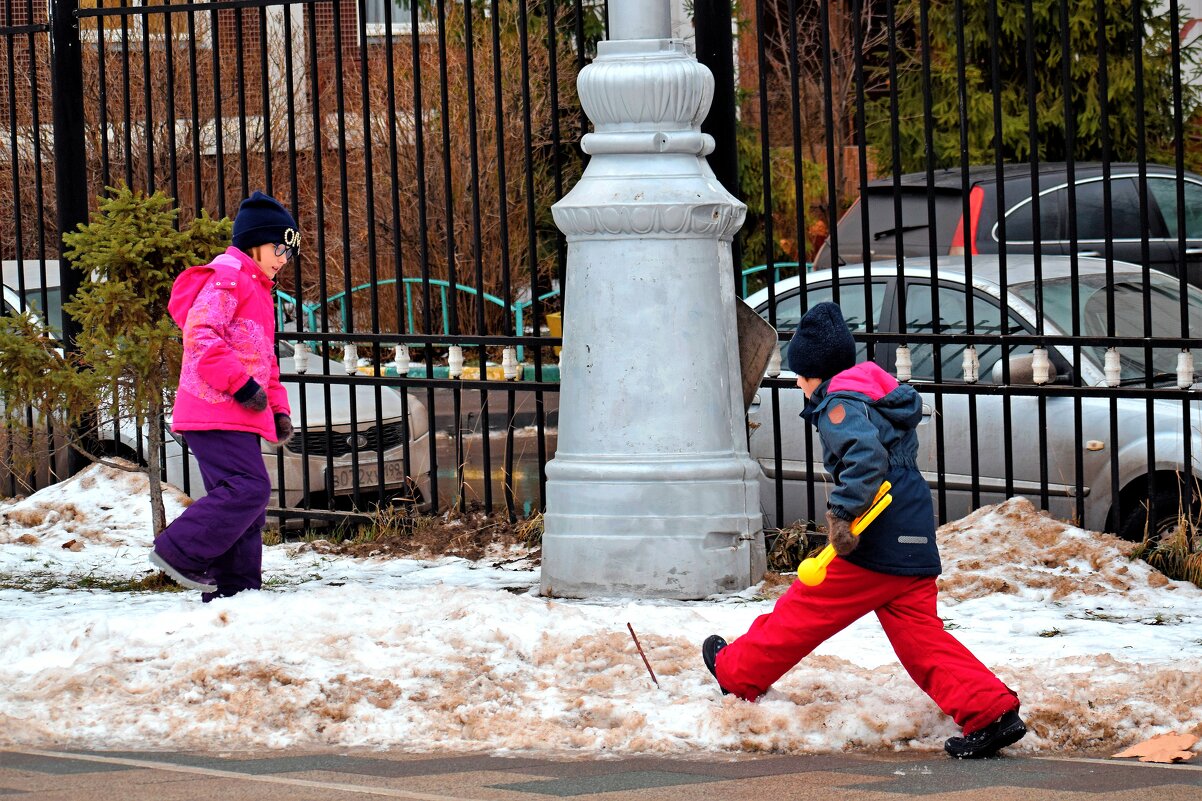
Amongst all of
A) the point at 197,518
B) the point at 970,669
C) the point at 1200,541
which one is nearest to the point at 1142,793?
the point at 970,669

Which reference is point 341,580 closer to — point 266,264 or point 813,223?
point 266,264

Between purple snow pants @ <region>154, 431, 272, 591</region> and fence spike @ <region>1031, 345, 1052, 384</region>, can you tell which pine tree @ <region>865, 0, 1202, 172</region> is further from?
purple snow pants @ <region>154, 431, 272, 591</region>

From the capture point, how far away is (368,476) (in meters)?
9.78

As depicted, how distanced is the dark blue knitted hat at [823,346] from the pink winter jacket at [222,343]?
237cm

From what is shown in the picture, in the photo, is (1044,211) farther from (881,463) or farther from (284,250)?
(881,463)

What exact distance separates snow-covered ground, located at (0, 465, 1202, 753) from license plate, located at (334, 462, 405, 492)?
2559mm

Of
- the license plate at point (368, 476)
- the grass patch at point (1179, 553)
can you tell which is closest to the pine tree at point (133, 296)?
the license plate at point (368, 476)

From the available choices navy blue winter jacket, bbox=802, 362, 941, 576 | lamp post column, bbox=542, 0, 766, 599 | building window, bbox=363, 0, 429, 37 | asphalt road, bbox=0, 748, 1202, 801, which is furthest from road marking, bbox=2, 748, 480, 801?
building window, bbox=363, 0, 429, 37

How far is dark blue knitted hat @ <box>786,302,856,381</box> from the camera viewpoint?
17.1 ft

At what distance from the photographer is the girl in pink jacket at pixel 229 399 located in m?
6.62

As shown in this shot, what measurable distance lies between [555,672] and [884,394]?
53.4 inches

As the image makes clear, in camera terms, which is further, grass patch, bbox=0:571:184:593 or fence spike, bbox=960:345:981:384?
grass patch, bbox=0:571:184:593

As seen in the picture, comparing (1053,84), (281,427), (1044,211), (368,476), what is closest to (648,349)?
(281,427)

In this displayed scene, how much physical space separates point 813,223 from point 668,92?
540 inches
